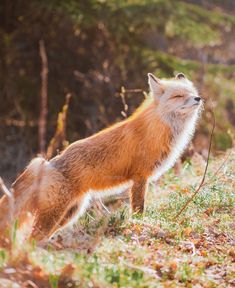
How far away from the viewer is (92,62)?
1636cm

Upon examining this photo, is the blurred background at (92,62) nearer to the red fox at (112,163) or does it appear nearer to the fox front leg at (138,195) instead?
the red fox at (112,163)

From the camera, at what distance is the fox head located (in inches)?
294

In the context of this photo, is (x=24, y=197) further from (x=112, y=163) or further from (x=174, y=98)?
(x=174, y=98)

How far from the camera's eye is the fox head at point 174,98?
7469 mm

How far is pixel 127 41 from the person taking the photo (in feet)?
49.1

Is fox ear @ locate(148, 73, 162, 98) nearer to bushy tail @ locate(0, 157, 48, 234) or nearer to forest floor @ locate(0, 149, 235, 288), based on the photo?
forest floor @ locate(0, 149, 235, 288)

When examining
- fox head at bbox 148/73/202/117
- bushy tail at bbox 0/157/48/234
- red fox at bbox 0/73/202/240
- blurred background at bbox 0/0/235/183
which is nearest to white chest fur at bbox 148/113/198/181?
red fox at bbox 0/73/202/240

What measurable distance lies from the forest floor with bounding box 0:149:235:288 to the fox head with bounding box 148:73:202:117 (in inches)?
43.3

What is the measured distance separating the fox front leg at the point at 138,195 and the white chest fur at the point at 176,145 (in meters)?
0.19

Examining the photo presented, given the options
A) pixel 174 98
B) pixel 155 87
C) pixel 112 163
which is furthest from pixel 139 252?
pixel 155 87

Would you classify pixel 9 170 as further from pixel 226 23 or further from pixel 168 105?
pixel 168 105

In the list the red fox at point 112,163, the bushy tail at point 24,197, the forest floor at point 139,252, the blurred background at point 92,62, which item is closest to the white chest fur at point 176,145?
the red fox at point 112,163

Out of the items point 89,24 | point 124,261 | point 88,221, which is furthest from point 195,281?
point 89,24

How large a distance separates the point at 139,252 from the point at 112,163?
219cm
